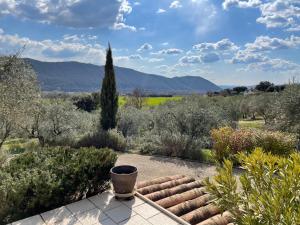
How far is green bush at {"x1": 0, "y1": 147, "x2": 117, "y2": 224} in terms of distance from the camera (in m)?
4.77

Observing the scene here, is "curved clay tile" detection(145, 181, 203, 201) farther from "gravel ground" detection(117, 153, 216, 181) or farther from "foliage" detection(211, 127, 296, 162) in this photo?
"foliage" detection(211, 127, 296, 162)

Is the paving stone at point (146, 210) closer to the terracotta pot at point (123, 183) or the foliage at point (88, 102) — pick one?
the terracotta pot at point (123, 183)

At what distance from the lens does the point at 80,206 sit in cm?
534

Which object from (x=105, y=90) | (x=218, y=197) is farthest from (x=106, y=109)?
(x=218, y=197)

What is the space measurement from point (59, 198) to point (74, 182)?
0.41 m

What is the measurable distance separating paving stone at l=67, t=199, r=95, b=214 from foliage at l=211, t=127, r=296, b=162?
18.0ft

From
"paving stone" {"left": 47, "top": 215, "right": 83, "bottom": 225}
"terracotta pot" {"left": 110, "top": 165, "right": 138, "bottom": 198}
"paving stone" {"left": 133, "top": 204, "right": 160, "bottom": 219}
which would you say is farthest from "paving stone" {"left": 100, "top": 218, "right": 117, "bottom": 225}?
"terracotta pot" {"left": 110, "top": 165, "right": 138, "bottom": 198}

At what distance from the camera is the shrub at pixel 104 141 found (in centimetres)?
1260

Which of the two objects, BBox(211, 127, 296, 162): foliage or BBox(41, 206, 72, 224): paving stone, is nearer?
BBox(41, 206, 72, 224): paving stone

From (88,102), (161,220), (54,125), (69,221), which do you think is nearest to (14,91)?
(54,125)

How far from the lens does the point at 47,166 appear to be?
5.56m

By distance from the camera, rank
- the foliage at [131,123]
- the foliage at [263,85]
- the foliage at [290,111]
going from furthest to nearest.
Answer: the foliage at [263,85]
the foliage at [131,123]
the foliage at [290,111]

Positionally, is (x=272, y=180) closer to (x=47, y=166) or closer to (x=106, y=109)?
(x=47, y=166)

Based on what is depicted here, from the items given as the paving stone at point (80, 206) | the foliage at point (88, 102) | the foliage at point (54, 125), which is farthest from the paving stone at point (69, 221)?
the foliage at point (88, 102)
